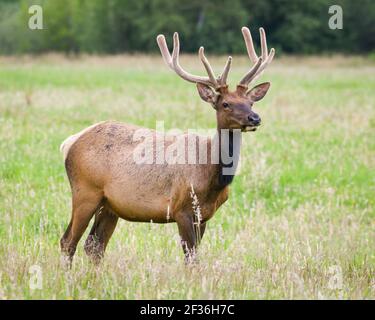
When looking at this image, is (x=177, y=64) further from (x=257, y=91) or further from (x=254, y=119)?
(x=254, y=119)

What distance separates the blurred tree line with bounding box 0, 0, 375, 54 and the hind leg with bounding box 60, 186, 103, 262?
147ft

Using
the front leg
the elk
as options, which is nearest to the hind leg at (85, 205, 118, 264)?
the elk

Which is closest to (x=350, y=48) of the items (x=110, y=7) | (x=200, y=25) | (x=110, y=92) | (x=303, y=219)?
(x=200, y=25)

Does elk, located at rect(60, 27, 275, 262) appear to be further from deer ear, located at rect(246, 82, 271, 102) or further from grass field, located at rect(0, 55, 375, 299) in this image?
grass field, located at rect(0, 55, 375, 299)

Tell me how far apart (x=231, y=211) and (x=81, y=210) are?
2.95 metres

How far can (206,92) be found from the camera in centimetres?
595

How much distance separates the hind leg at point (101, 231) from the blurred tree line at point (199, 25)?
147 feet

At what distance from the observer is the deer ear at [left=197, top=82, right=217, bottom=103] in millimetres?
5935

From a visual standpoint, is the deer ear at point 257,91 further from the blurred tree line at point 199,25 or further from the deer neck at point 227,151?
the blurred tree line at point 199,25

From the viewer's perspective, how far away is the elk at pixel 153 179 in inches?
227

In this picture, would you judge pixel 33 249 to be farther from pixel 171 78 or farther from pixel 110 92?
pixel 171 78

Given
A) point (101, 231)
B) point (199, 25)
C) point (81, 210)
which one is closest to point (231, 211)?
point (101, 231)

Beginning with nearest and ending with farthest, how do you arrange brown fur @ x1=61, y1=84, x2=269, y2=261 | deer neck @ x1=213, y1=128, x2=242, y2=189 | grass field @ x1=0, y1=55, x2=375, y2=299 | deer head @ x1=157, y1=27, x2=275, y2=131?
grass field @ x1=0, y1=55, x2=375, y2=299 < deer head @ x1=157, y1=27, x2=275, y2=131 < brown fur @ x1=61, y1=84, x2=269, y2=261 < deer neck @ x1=213, y1=128, x2=242, y2=189

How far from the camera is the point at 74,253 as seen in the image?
6.04 m
